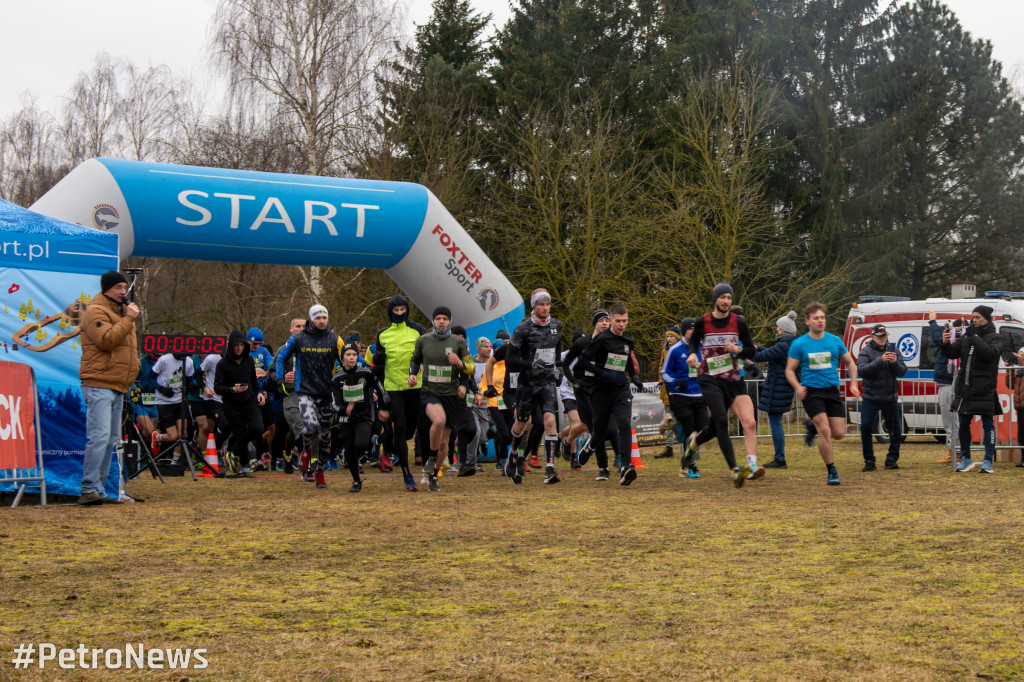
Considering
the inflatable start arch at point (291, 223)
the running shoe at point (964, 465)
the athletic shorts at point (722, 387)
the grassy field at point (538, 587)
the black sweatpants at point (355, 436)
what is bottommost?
the running shoe at point (964, 465)

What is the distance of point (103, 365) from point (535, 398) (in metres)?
4.86

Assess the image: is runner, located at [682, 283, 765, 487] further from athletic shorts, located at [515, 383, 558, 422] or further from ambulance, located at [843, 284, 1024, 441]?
ambulance, located at [843, 284, 1024, 441]

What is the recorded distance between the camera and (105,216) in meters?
14.5

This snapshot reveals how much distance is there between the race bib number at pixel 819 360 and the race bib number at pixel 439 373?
3859 millimetres

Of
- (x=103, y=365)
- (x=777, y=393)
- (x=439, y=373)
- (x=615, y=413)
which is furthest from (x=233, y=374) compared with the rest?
(x=777, y=393)

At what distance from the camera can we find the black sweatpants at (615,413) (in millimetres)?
12414

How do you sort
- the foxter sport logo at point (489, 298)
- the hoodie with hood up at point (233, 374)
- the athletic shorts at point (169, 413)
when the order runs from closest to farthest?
the hoodie with hood up at point (233, 374) < the athletic shorts at point (169, 413) < the foxter sport logo at point (489, 298)

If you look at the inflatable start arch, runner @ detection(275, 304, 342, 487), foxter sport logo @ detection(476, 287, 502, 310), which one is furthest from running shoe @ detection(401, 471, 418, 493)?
foxter sport logo @ detection(476, 287, 502, 310)

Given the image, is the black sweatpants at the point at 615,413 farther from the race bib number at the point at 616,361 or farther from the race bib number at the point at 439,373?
the race bib number at the point at 439,373

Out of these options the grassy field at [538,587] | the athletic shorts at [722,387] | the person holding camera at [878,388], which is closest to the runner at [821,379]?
the athletic shorts at [722,387]

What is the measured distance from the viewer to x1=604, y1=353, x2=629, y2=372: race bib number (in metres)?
12.4

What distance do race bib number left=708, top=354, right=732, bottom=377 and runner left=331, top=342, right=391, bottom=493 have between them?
3589mm

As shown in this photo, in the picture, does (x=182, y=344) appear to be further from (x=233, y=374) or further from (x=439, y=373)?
(x=439, y=373)

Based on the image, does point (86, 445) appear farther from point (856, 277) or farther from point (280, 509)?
point (856, 277)
